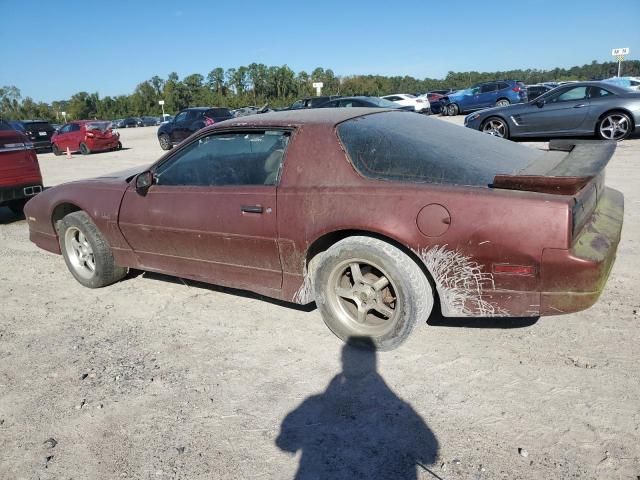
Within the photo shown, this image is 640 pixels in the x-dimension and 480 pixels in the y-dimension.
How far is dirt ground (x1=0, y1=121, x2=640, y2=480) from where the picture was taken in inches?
84.1

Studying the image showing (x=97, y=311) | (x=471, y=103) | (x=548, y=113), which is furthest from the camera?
(x=471, y=103)

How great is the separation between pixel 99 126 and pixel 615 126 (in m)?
18.4

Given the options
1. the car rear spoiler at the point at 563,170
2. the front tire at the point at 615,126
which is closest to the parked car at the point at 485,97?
the front tire at the point at 615,126

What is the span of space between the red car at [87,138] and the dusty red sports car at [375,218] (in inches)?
688

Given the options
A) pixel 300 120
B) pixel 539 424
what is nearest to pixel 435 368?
pixel 539 424

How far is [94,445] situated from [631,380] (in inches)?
108

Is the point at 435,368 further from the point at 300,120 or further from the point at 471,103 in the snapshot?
the point at 471,103

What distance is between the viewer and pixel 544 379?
2596 millimetres

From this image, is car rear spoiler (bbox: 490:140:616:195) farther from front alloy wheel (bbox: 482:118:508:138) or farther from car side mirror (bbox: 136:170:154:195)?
front alloy wheel (bbox: 482:118:508:138)

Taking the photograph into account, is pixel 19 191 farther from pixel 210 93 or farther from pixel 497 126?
pixel 210 93

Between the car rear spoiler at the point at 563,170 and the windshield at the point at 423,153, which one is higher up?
the windshield at the point at 423,153

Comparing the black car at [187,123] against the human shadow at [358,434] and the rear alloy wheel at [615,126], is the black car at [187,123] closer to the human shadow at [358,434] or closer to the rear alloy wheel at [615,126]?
the rear alloy wheel at [615,126]

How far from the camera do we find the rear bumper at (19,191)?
271 inches

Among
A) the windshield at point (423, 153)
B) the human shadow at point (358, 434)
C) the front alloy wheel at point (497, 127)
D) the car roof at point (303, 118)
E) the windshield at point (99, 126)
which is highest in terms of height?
the windshield at point (99, 126)
